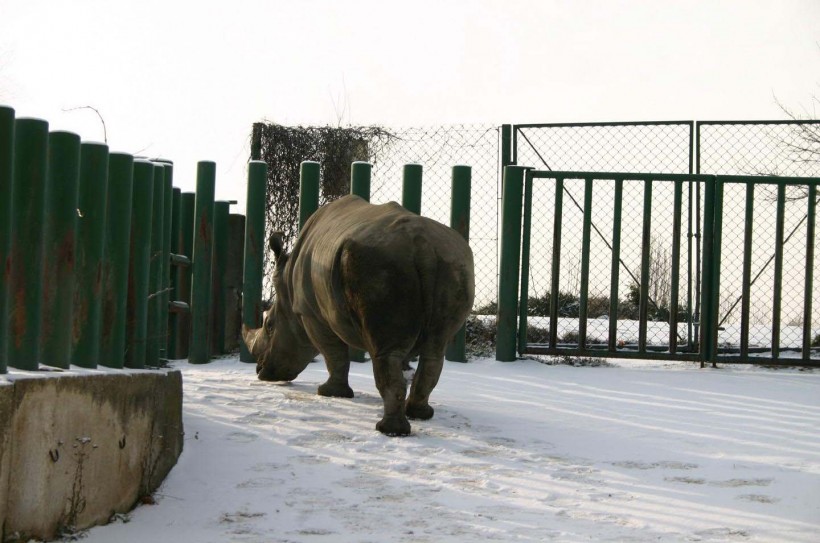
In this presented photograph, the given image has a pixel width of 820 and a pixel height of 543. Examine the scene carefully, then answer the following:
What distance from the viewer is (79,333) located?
5008 mm

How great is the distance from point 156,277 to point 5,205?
199 centimetres

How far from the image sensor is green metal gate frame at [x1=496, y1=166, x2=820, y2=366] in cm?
1049

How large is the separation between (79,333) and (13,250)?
2.09ft

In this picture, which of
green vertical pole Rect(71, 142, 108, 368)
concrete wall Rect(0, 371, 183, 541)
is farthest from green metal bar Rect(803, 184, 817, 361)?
green vertical pole Rect(71, 142, 108, 368)

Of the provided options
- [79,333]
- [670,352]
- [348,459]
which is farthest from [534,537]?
[670,352]

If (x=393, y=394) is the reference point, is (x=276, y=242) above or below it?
above

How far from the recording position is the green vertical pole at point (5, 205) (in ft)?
14.0

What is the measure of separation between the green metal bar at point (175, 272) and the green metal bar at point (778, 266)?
551 cm

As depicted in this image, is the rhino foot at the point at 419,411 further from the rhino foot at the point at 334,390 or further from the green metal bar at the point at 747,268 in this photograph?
the green metal bar at the point at 747,268

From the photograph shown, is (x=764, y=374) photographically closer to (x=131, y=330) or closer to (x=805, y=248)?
(x=805, y=248)

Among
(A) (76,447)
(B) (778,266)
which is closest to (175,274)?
(B) (778,266)

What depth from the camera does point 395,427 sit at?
6758 millimetres

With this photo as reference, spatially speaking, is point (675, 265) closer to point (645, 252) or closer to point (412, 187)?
point (645, 252)

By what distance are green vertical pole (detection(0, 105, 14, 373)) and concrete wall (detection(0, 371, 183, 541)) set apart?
26cm
